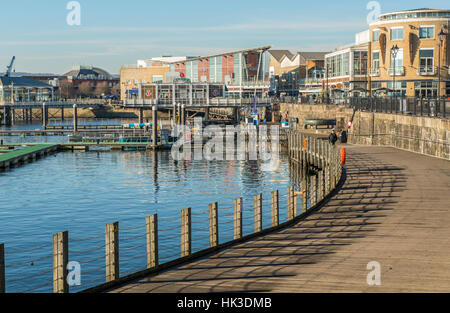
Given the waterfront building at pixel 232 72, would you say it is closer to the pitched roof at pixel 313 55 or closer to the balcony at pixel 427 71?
the pitched roof at pixel 313 55

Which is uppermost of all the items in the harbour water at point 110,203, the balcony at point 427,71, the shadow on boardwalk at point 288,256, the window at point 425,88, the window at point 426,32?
the window at point 426,32

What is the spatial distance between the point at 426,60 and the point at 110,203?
5988 centimetres


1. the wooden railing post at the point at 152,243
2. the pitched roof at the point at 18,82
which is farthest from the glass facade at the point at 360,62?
the pitched roof at the point at 18,82

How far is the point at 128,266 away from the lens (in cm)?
2706

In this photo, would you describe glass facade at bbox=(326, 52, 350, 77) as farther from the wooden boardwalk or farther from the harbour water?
the wooden boardwalk

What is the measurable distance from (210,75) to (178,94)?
19.6m

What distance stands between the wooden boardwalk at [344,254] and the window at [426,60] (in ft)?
204

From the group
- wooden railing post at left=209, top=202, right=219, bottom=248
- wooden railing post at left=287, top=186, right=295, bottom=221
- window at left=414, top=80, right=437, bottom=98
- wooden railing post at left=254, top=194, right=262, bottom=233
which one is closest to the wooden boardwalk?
wooden railing post at left=209, top=202, right=219, bottom=248

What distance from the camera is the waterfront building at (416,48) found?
87062 mm

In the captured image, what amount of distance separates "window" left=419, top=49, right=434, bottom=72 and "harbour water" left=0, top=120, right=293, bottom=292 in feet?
101

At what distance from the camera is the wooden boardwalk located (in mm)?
15531

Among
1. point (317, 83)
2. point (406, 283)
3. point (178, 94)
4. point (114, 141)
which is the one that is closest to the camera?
point (406, 283)

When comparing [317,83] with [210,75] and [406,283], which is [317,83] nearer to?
[210,75]
